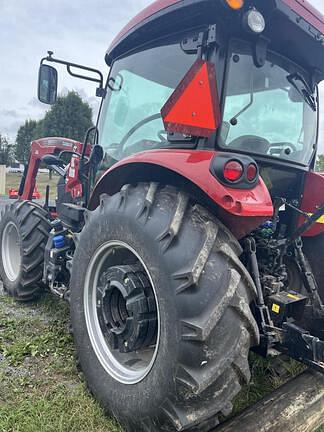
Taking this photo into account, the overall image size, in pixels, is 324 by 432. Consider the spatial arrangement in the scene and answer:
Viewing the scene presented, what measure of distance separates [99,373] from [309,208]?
1780mm

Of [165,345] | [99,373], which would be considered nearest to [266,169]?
[165,345]

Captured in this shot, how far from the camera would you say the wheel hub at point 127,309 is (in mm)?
2033

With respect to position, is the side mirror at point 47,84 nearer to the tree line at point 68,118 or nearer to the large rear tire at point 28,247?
the large rear tire at point 28,247

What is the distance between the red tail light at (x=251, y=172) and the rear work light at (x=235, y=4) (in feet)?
2.54

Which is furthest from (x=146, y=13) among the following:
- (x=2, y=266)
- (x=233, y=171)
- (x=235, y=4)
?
(x=2, y=266)

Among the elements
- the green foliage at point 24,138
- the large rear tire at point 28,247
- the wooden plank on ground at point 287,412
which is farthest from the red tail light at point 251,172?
the green foliage at point 24,138

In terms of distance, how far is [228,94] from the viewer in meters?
2.16

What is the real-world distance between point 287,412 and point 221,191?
121 cm

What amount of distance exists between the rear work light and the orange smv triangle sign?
277mm

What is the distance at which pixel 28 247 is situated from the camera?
371 cm

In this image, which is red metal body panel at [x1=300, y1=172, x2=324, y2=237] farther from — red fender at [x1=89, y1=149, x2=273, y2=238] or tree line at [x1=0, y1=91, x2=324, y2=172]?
tree line at [x1=0, y1=91, x2=324, y2=172]

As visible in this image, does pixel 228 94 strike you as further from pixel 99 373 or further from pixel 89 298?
pixel 99 373

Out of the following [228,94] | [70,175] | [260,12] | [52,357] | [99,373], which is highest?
[260,12]

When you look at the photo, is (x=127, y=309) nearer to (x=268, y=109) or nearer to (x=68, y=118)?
(x=268, y=109)
